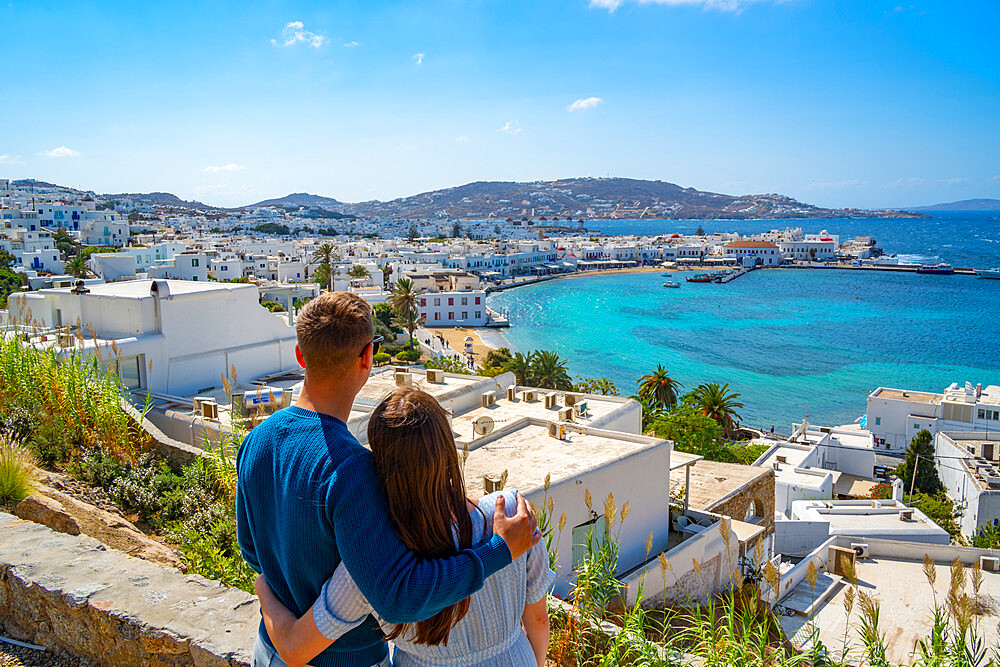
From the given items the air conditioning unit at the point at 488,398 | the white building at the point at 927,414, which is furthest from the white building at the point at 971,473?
the air conditioning unit at the point at 488,398

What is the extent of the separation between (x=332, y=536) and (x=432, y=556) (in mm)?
249

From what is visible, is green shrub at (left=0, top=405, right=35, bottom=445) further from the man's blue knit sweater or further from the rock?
the man's blue knit sweater

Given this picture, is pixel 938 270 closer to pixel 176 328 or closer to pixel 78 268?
pixel 78 268

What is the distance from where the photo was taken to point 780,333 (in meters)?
53.4

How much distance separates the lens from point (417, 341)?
3962 centimetres

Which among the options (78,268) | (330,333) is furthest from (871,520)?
(78,268)

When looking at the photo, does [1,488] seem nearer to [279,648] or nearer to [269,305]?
[279,648]

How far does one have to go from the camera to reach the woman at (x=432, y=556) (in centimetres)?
155

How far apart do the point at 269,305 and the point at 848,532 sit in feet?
101

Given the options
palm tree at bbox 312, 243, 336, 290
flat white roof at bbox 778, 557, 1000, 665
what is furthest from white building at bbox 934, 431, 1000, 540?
palm tree at bbox 312, 243, 336, 290

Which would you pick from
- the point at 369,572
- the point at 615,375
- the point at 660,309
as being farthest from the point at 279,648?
the point at 660,309

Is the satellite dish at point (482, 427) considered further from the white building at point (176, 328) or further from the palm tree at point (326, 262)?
the palm tree at point (326, 262)

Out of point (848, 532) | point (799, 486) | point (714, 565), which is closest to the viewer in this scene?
point (714, 565)

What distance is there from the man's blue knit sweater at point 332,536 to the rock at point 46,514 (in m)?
2.73
